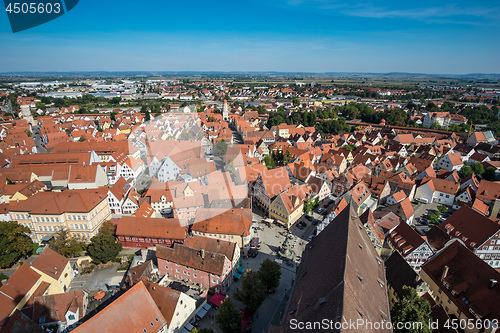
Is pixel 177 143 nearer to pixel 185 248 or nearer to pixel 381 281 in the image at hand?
pixel 185 248

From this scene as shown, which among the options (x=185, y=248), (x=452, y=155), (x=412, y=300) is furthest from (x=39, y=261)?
(x=452, y=155)

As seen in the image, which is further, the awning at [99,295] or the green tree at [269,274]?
the awning at [99,295]

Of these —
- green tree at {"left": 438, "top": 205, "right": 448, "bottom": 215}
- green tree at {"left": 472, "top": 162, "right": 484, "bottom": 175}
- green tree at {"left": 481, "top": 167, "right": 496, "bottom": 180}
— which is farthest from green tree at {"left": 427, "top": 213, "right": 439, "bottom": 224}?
green tree at {"left": 472, "top": 162, "right": 484, "bottom": 175}

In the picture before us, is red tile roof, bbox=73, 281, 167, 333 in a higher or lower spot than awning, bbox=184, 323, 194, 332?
higher

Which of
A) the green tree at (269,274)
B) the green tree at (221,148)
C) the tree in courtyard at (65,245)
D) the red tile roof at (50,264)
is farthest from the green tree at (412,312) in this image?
the green tree at (221,148)

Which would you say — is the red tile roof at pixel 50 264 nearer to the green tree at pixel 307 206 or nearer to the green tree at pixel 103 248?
the green tree at pixel 103 248

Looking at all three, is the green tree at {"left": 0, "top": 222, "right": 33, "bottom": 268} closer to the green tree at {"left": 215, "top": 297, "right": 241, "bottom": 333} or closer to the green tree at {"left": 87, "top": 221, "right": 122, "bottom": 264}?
the green tree at {"left": 87, "top": 221, "right": 122, "bottom": 264}
